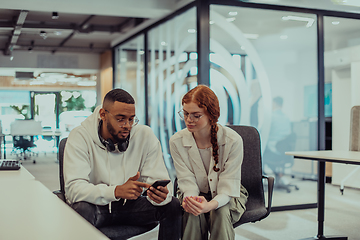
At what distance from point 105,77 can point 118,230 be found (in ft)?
26.1

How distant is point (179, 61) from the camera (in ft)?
16.6

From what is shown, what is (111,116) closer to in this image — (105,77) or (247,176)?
(247,176)

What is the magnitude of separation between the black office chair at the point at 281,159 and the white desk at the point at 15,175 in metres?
3.11

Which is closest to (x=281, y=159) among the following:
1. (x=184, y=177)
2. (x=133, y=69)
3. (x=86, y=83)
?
(x=184, y=177)

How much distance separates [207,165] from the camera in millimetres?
2387

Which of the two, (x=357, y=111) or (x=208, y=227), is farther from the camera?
(x=357, y=111)

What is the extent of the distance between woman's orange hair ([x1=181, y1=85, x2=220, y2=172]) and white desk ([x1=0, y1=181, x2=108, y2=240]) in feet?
3.26

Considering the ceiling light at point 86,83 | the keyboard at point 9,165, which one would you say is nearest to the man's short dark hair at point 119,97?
the keyboard at point 9,165

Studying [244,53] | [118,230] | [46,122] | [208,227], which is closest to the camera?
[118,230]

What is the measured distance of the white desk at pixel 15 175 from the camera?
2.05 meters

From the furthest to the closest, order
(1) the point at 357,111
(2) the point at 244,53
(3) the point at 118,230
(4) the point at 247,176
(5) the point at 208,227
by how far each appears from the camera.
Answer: (2) the point at 244,53, (1) the point at 357,111, (4) the point at 247,176, (5) the point at 208,227, (3) the point at 118,230

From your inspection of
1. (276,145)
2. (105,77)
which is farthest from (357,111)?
(105,77)

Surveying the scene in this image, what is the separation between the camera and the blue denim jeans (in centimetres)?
206

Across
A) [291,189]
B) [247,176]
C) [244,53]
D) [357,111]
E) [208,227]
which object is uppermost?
[244,53]
